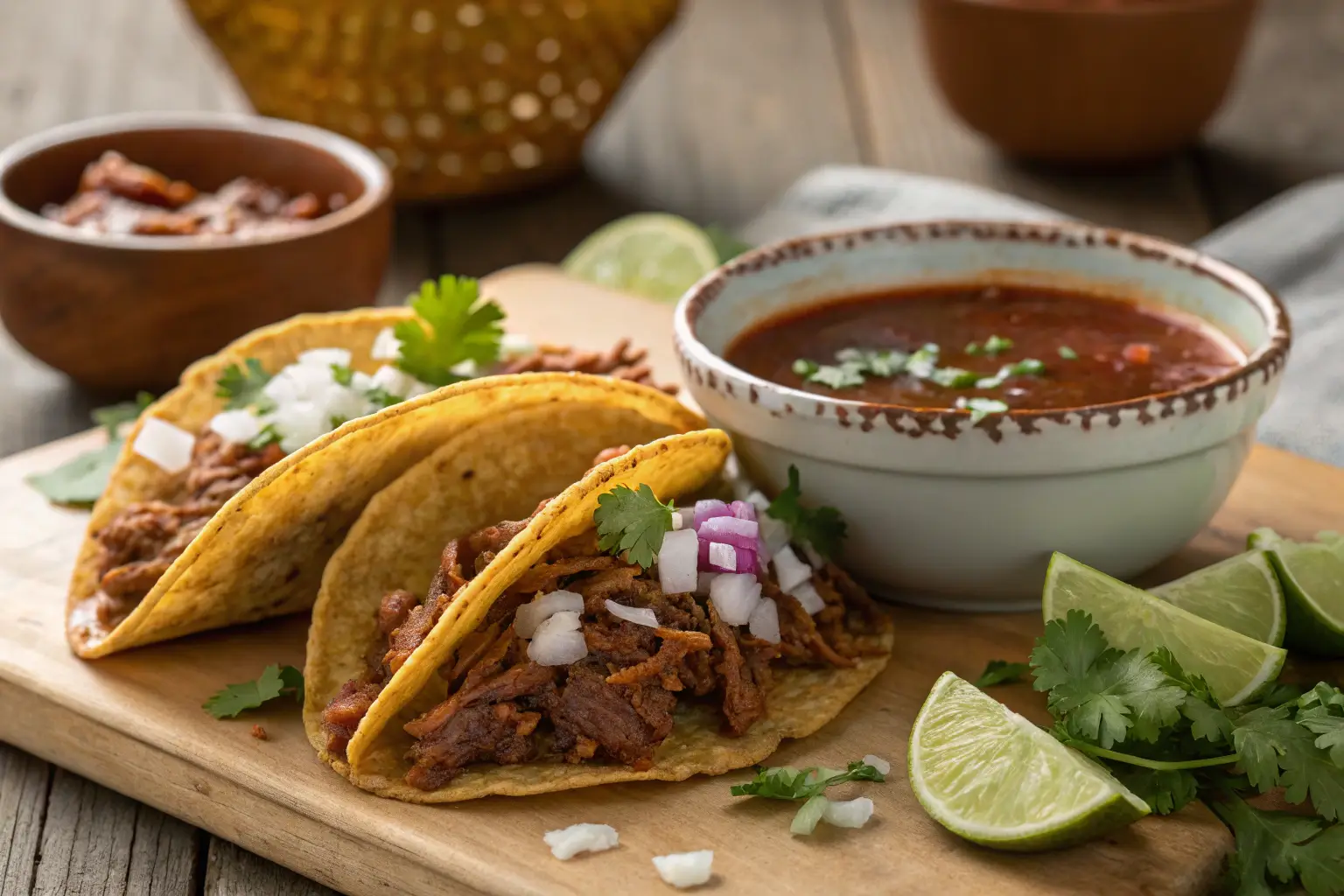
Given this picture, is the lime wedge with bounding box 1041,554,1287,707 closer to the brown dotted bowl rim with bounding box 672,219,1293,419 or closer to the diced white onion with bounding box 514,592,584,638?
the brown dotted bowl rim with bounding box 672,219,1293,419

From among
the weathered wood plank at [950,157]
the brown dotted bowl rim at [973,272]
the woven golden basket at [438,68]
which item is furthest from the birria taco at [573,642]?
the weathered wood plank at [950,157]

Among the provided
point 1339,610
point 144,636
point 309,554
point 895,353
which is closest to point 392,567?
point 309,554

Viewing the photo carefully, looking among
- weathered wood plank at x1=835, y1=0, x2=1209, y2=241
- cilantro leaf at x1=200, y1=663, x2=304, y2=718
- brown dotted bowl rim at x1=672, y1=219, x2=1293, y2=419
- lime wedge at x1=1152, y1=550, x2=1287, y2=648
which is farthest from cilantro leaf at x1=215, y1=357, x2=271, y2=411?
weathered wood plank at x1=835, y1=0, x2=1209, y2=241

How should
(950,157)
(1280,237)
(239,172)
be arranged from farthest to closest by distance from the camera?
(950,157) < (1280,237) < (239,172)

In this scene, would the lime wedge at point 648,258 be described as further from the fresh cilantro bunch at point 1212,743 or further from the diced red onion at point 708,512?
the fresh cilantro bunch at point 1212,743

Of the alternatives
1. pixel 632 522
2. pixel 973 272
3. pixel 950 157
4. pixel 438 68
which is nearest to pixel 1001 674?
pixel 632 522

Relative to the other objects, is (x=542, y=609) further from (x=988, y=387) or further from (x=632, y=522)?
(x=988, y=387)
